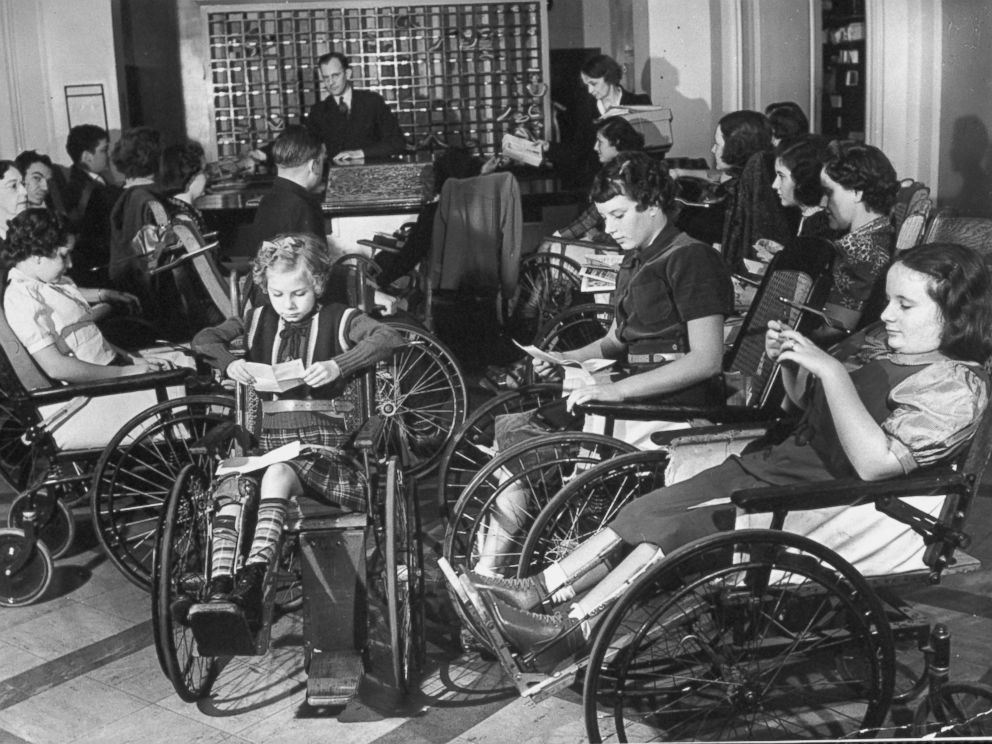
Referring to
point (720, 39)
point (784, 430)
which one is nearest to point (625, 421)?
point (784, 430)

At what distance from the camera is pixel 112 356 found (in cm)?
435

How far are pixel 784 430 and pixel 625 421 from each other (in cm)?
49

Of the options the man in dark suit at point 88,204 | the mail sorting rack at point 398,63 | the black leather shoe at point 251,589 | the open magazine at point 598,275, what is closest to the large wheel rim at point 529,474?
the black leather shoe at point 251,589

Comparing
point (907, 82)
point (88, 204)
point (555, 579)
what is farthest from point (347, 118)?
point (555, 579)

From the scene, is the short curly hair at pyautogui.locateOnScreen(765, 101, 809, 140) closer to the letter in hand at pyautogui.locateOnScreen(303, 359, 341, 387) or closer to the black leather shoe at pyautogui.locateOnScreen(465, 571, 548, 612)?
the letter in hand at pyautogui.locateOnScreen(303, 359, 341, 387)

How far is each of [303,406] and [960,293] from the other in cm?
165

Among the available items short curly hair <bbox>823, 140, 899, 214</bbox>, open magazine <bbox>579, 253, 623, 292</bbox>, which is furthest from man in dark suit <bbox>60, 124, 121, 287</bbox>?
short curly hair <bbox>823, 140, 899, 214</bbox>

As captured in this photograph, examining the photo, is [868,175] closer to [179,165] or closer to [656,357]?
[656,357]

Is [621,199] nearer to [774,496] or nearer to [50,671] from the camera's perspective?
[774,496]

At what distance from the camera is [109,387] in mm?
3924

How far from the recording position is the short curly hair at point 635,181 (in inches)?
138

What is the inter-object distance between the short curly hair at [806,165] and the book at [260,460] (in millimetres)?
2328

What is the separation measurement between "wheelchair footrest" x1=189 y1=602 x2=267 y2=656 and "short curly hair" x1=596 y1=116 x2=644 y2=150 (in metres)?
4.01

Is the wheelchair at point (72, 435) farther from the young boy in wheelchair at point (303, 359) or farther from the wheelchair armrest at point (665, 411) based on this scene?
the wheelchair armrest at point (665, 411)
